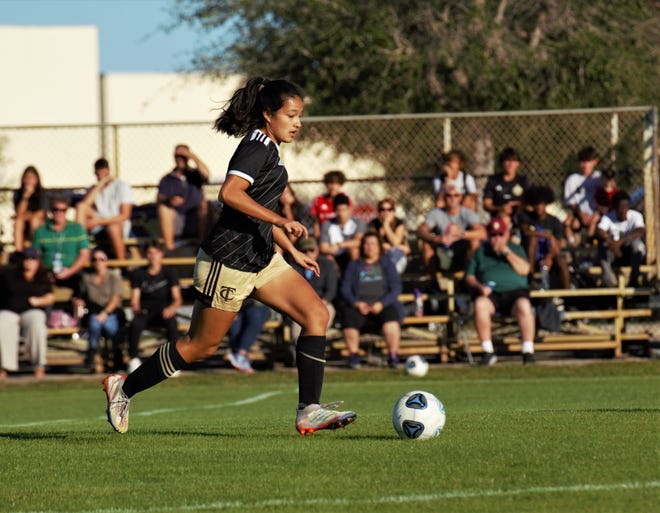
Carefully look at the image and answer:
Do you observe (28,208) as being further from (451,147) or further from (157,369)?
(157,369)

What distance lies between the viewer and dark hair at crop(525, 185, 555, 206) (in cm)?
1717

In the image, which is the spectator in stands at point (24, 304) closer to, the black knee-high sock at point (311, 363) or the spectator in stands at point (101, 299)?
the spectator in stands at point (101, 299)

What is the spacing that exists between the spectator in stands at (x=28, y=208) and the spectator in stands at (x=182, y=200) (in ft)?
5.29

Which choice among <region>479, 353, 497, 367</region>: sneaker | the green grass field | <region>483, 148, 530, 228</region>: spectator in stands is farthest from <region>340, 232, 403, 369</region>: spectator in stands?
the green grass field

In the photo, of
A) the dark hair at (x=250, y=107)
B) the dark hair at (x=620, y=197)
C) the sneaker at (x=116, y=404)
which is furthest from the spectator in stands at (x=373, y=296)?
the dark hair at (x=250, y=107)

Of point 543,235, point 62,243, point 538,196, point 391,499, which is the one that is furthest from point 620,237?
point 391,499

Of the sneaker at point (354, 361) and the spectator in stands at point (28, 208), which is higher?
the spectator in stands at point (28, 208)

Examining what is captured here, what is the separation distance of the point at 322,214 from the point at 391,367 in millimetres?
2316

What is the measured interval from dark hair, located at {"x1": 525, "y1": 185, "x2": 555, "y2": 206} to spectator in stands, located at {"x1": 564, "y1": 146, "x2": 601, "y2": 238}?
499 mm

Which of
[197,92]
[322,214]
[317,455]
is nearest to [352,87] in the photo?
[322,214]

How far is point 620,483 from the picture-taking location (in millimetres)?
5641

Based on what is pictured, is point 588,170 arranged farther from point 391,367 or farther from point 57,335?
point 57,335

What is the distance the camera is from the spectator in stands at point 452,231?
1719 centimetres

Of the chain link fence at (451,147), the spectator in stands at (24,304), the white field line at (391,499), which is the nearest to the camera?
the white field line at (391,499)
